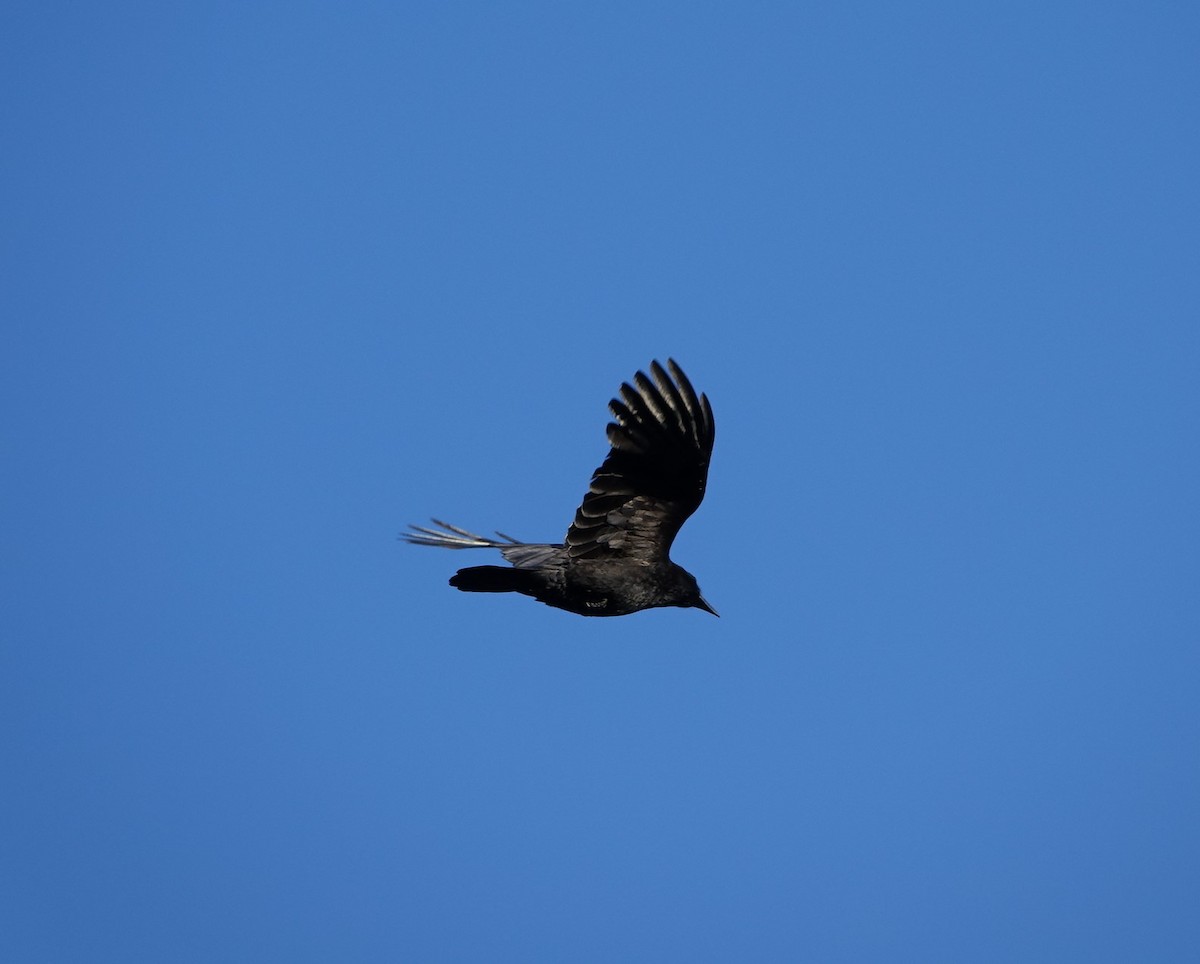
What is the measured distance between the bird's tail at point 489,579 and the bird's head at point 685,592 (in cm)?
144

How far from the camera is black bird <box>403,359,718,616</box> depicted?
496 inches

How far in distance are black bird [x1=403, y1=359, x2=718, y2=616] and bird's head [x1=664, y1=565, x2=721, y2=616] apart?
0.02m

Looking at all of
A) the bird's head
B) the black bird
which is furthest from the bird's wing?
the bird's head

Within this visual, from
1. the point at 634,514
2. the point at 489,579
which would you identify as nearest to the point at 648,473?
the point at 634,514

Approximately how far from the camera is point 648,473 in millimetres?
12961

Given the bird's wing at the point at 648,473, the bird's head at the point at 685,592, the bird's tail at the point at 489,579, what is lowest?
the bird's tail at the point at 489,579

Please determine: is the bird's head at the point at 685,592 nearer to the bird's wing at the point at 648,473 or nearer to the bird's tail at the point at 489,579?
the bird's wing at the point at 648,473

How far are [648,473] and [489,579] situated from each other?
158 cm

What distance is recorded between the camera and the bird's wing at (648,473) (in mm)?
12547

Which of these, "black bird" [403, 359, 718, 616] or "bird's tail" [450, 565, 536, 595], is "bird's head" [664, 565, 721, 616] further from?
"bird's tail" [450, 565, 536, 595]

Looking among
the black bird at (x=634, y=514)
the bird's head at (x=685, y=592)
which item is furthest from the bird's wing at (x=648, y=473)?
the bird's head at (x=685, y=592)

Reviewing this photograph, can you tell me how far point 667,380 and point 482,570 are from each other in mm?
2207

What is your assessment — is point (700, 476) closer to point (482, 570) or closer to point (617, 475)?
point (617, 475)

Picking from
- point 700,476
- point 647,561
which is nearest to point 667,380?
point 700,476
